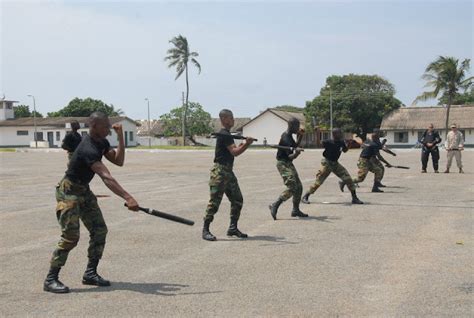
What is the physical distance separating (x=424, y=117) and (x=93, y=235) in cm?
6225

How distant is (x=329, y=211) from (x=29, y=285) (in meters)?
6.44

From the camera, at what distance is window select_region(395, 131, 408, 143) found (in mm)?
64875

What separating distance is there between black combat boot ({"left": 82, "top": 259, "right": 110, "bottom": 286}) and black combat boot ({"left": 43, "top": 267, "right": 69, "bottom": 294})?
11.2 inches

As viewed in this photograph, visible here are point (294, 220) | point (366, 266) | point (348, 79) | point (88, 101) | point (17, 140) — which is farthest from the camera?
point (88, 101)

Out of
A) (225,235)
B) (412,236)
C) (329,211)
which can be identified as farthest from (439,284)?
(329,211)

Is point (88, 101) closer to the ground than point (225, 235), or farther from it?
farther from it

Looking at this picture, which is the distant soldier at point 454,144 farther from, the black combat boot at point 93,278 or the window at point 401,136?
the window at point 401,136

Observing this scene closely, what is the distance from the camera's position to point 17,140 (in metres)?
76.7

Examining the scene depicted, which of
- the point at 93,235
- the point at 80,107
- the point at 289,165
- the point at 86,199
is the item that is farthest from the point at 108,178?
the point at 80,107

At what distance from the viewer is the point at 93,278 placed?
5844 millimetres

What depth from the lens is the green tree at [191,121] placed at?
79250 millimetres

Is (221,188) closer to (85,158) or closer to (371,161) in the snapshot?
(85,158)

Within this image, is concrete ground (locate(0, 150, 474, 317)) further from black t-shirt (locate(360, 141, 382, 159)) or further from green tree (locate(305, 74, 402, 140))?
green tree (locate(305, 74, 402, 140))

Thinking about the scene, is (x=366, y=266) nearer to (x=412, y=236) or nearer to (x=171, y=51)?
(x=412, y=236)
